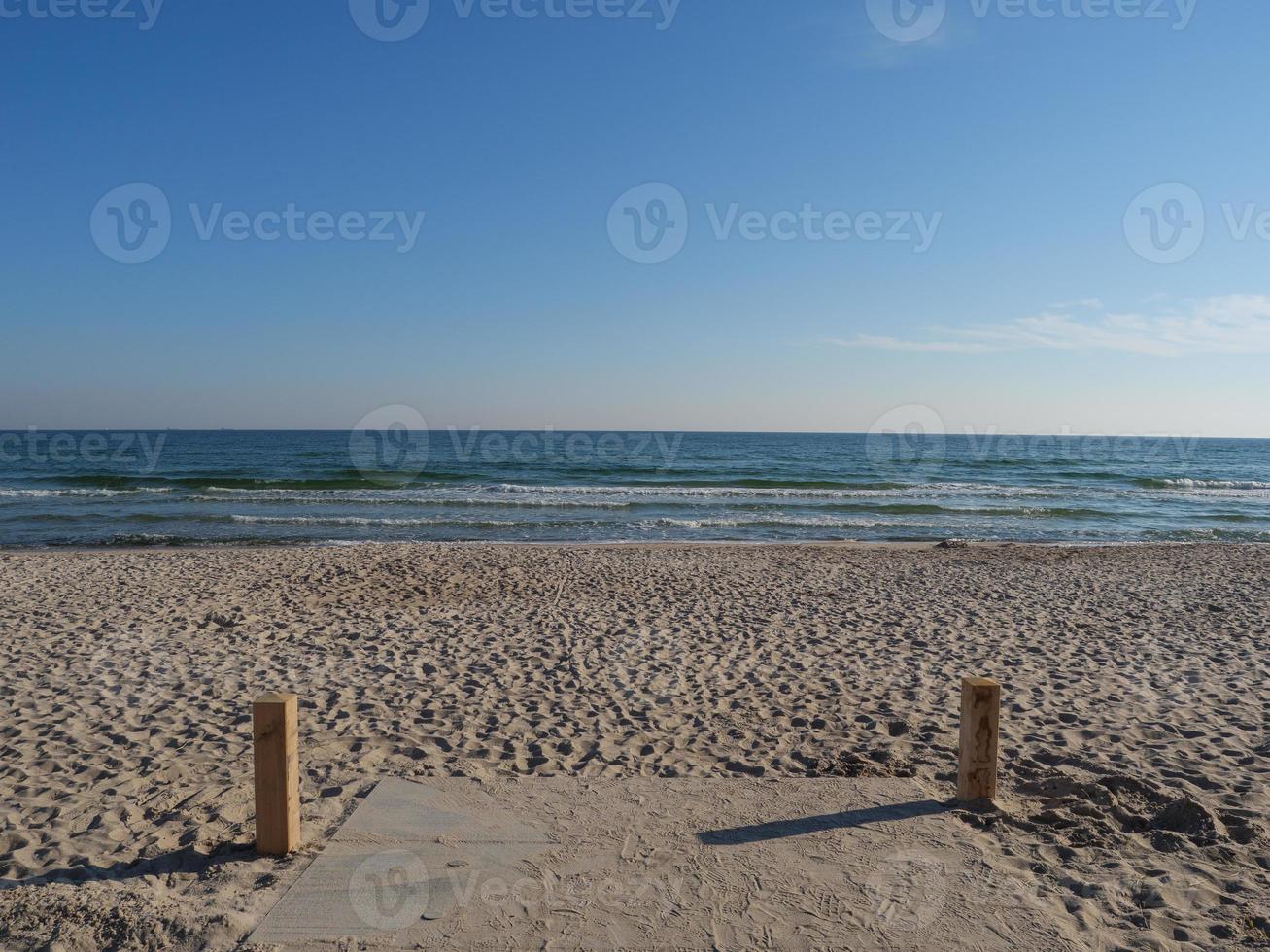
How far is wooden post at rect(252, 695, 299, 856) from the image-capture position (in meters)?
3.75

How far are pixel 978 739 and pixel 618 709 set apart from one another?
9.29 ft

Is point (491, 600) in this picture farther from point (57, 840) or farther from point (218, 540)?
point (218, 540)

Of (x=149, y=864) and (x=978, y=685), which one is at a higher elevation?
(x=978, y=685)

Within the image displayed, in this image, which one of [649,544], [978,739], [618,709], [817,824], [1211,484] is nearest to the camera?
[817,824]

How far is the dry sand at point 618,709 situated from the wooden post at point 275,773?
14cm

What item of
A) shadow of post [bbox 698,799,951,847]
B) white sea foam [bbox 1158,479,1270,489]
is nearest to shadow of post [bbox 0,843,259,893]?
shadow of post [bbox 698,799,951,847]

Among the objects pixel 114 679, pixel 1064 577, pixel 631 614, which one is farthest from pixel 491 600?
pixel 1064 577

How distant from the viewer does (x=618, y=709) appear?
20.6 ft

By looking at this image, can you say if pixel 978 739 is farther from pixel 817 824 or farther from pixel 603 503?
pixel 603 503

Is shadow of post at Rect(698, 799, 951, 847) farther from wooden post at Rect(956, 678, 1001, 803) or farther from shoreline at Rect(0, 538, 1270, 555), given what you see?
shoreline at Rect(0, 538, 1270, 555)

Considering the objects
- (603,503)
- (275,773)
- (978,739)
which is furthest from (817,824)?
(603,503)

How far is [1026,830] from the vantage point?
4.18m

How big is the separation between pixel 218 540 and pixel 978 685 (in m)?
18.2

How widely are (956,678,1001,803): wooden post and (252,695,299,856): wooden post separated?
11.4 ft
